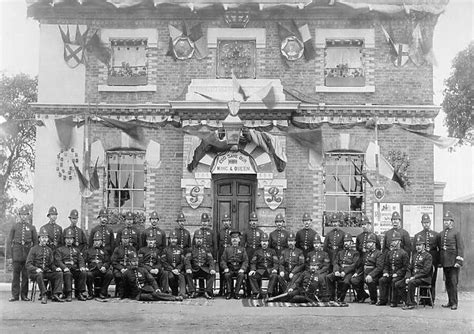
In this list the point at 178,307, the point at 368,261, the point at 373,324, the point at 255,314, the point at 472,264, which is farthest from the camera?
the point at 472,264

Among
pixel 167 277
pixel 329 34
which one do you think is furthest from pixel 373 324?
pixel 329 34

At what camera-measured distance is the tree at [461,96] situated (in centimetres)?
2619

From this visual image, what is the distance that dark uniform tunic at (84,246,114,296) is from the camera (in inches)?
544

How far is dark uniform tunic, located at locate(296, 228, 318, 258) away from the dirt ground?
76.9 inches

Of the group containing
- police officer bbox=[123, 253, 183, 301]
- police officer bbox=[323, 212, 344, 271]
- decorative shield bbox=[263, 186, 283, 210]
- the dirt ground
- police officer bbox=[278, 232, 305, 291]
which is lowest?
the dirt ground

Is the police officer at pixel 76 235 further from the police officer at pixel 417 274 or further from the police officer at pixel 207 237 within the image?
the police officer at pixel 417 274

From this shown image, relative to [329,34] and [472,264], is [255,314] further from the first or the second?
[329,34]

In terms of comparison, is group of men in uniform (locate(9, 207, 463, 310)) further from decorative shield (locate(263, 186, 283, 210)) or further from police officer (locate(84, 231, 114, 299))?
decorative shield (locate(263, 186, 283, 210))

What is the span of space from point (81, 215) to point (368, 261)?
24.4 ft

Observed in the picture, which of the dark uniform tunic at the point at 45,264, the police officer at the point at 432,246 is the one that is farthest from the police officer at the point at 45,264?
the police officer at the point at 432,246

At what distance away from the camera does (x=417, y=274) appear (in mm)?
12914

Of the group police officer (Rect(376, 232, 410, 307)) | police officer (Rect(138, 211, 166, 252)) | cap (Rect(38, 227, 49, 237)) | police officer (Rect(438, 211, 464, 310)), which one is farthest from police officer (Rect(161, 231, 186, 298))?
police officer (Rect(438, 211, 464, 310))

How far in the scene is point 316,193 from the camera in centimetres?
1681

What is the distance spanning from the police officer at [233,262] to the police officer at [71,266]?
9.45 ft
